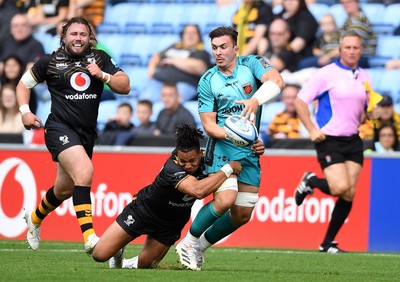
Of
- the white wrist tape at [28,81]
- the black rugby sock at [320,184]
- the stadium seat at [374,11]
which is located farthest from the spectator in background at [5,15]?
the white wrist tape at [28,81]

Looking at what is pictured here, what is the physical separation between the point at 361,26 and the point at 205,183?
7765mm

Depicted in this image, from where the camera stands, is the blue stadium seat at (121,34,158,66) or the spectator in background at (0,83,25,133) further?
the blue stadium seat at (121,34,158,66)

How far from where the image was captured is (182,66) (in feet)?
53.4

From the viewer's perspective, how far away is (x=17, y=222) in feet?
42.9

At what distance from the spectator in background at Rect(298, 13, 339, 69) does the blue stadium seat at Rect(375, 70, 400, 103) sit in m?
0.81

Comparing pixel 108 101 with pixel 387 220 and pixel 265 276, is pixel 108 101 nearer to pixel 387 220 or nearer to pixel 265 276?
pixel 387 220

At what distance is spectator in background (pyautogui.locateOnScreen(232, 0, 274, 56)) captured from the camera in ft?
53.1

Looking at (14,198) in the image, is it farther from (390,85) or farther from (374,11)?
(374,11)

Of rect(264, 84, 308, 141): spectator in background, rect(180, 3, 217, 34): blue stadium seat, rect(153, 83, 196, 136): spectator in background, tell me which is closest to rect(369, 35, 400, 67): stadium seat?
rect(264, 84, 308, 141): spectator in background

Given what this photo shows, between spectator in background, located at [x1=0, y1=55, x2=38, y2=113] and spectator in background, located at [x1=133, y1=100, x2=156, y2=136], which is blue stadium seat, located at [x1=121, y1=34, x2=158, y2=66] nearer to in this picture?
spectator in background, located at [x1=0, y1=55, x2=38, y2=113]

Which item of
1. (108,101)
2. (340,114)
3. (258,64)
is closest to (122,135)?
(108,101)

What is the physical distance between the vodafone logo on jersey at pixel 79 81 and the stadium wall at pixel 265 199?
3316 millimetres

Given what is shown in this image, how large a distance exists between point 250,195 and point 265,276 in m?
1.07

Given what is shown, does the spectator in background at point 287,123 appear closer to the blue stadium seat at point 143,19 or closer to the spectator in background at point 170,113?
the spectator in background at point 170,113
